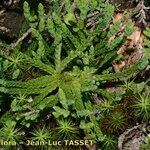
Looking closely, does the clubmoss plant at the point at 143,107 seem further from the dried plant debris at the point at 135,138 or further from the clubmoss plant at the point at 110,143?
the clubmoss plant at the point at 110,143

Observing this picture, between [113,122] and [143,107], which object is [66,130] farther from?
[143,107]

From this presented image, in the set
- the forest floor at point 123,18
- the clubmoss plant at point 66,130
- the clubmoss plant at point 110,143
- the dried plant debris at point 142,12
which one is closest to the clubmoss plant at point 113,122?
the clubmoss plant at point 110,143

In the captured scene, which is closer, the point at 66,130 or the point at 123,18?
the point at 66,130

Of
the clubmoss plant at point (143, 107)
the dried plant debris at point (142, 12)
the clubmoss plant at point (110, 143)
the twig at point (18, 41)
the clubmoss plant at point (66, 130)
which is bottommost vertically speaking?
the clubmoss plant at point (110, 143)

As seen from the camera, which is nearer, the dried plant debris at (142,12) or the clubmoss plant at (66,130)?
the clubmoss plant at (66,130)

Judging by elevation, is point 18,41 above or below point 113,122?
above

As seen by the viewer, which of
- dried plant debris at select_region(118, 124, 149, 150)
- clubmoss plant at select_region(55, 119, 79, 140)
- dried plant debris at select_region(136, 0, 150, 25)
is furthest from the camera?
dried plant debris at select_region(136, 0, 150, 25)

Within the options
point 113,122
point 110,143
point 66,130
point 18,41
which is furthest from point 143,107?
point 18,41

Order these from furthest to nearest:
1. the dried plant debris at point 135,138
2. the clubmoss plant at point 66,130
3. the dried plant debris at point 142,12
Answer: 1. the dried plant debris at point 142,12
2. the dried plant debris at point 135,138
3. the clubmoss plant at point 66,130

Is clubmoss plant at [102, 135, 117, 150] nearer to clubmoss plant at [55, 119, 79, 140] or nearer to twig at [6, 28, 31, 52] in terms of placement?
clubmoss plant at [55, 119, 79, 140]

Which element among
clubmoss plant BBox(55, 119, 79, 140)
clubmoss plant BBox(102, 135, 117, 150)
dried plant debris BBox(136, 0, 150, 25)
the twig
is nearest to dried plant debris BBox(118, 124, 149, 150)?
clubmoss plant BBox(102, 135, 117, 150)
